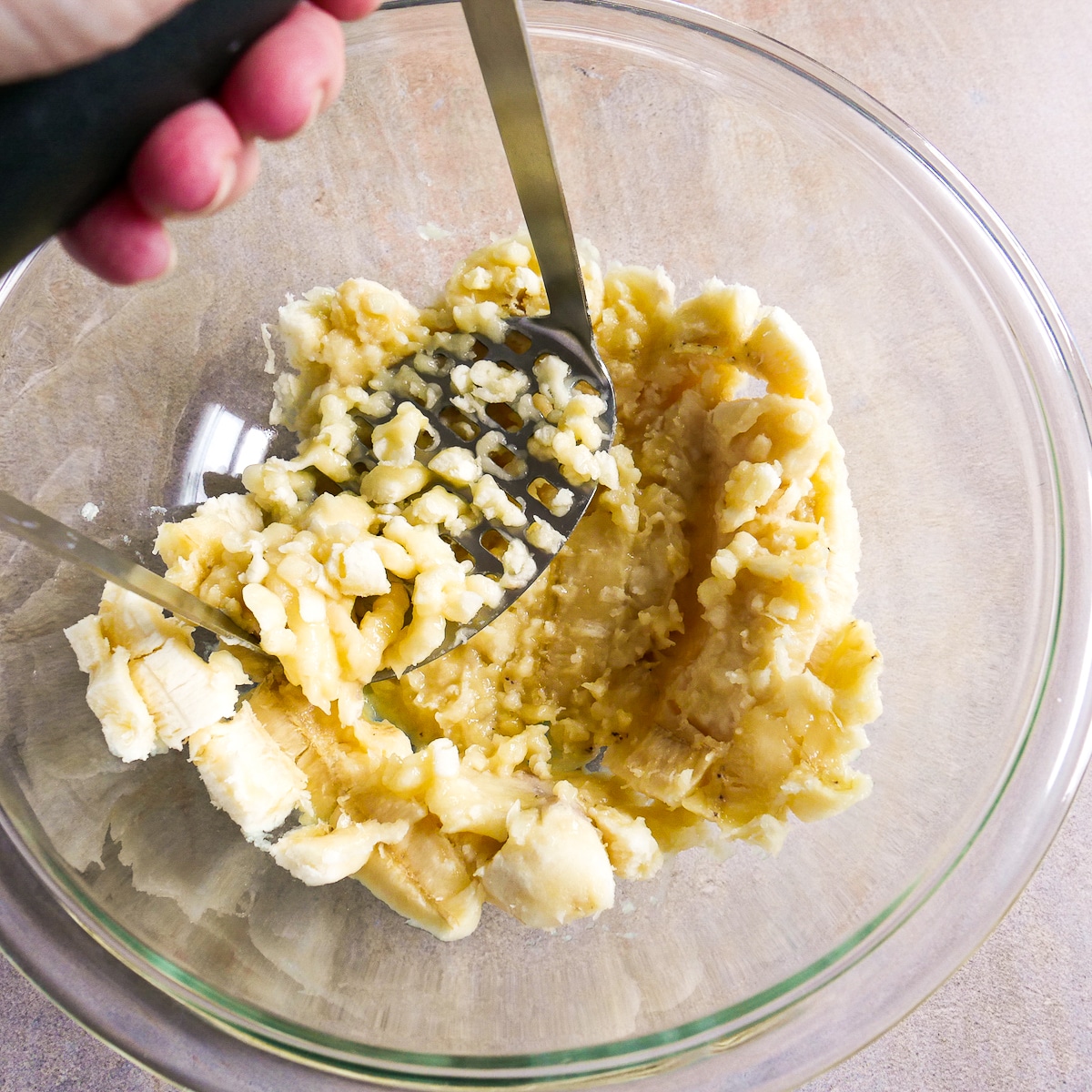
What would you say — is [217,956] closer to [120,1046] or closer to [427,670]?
[120,1046]

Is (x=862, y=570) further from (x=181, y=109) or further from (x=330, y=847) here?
(x=181, y=109)

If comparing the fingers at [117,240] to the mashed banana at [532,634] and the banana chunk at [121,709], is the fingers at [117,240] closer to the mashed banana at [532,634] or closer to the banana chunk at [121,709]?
the mashed banana at [532,634]

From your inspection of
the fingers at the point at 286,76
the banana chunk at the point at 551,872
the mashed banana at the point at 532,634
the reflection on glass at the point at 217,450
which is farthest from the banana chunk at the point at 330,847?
the fingers at the point at 286,76

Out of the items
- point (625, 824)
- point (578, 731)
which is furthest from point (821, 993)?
point (578, 731)

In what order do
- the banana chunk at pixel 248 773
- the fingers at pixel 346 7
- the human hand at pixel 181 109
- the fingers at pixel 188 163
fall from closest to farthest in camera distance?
the human hand at pixel 181 109, the fingers at pixel 188 163, the fingers at pixel 346 7, the banana chunk at pixel 248 773

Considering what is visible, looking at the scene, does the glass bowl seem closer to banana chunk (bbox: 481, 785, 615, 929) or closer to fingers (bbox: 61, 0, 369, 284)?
banana chunk (bbox: 481, 785, 615, 929)

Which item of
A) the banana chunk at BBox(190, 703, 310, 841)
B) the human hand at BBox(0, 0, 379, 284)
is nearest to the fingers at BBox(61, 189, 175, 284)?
the human hand at BBox(0, 0, 379, 284)

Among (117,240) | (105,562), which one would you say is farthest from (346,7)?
(105,562)
